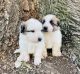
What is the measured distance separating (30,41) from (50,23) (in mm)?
476

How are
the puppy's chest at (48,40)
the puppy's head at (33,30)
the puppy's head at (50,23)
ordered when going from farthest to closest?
the puppy's chest at (48,40) → the puppy's head at (50,23) → the puppy's head at (33,30)

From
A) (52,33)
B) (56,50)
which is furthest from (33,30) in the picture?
(56,50)

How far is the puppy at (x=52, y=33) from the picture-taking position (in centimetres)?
→ 664

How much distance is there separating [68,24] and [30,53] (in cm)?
89

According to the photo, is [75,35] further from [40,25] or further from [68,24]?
[40,25]

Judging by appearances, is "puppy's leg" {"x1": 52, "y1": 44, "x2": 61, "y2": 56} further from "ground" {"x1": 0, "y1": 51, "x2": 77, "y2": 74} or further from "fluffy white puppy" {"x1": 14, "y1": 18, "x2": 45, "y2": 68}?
"fluffy white puppy" {"x1": 14, "y1": 18, "x2": 45, "y2": 68}

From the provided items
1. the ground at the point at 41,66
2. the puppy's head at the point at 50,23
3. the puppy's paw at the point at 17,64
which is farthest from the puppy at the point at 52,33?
the puppy's paw at the point at 17,64

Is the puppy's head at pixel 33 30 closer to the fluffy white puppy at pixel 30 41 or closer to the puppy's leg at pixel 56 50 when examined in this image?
the fluffy white puppy at pixel 30 41

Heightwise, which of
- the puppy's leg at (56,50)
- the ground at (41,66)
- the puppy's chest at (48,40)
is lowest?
the ground at (41,66)

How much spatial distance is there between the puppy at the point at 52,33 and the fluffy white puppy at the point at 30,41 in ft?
0.69

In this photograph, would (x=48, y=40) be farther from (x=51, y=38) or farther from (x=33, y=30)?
(x=33, y=30)

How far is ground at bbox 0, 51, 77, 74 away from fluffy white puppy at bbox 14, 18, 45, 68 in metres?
0.09

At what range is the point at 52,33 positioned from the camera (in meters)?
6.87

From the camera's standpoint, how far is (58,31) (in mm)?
6914
